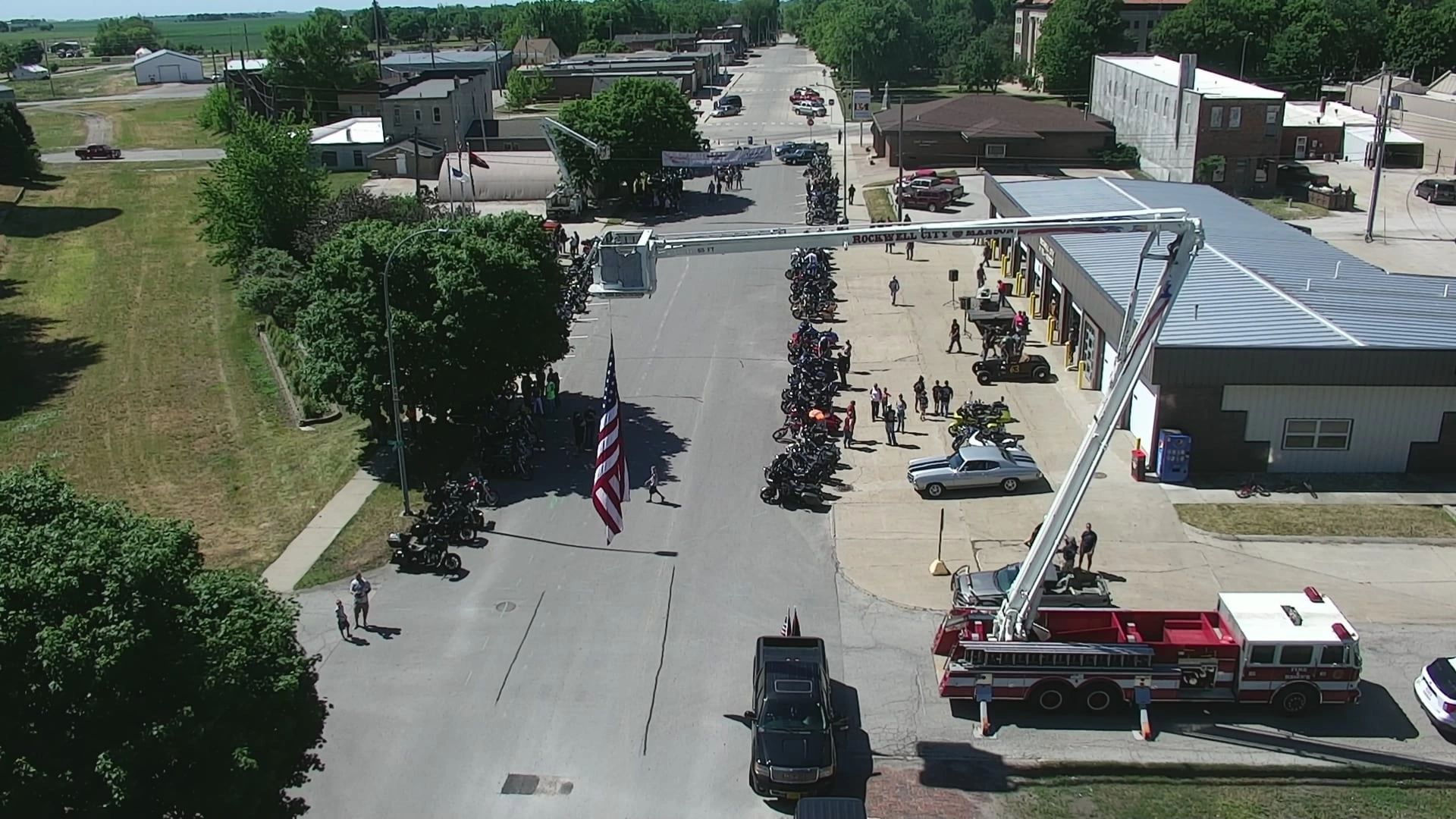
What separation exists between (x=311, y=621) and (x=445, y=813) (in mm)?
7754

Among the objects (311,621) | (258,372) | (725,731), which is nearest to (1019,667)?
(725,731)

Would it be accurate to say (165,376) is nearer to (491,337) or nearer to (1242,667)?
(491,337)

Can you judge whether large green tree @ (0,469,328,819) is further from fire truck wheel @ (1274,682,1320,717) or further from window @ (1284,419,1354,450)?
window @ (1284,419,1354,450)

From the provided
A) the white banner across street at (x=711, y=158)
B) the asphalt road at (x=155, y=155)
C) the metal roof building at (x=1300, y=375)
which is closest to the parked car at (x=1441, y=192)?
the white banner across street at (x=711, y=158)

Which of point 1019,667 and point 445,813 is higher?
point 1019,667

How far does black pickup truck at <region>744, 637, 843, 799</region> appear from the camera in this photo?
1866 cm

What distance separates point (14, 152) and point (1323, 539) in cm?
8378

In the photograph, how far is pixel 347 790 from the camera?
1952cm

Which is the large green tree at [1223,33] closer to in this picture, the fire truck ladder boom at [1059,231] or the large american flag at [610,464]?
the fire truck ladder boom at [1059,231]

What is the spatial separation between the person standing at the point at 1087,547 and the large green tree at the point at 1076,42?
91583 mm

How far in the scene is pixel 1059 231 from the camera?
20719mm

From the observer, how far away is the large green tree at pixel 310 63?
107438 millimetres

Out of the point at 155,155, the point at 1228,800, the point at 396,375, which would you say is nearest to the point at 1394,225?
the point at 1228,800

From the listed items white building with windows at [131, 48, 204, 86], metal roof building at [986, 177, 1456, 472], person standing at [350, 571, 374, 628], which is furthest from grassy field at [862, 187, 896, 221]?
white building with windows at [131, 48, 204, 86]
